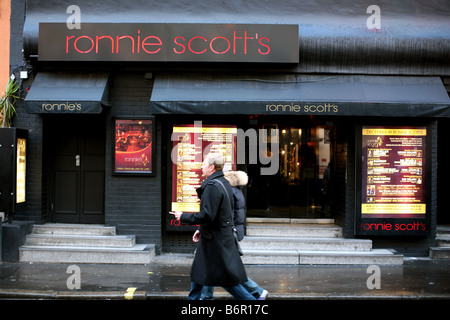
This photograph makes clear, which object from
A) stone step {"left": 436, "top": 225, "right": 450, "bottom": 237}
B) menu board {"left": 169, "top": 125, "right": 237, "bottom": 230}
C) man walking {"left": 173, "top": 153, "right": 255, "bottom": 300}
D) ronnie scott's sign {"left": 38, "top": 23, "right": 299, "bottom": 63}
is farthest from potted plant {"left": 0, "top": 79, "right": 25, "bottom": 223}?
stone step {"left": 436, "top": 225, "right": 450, "bottom": 237}

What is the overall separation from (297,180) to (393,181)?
218 centimetres

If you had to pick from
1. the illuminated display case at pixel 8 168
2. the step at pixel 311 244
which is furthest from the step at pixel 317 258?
the illuminated display case at pixel 8 168

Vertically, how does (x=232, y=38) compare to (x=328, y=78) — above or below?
above

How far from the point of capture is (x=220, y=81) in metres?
8.92

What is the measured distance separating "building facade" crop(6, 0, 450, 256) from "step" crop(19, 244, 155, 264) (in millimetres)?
695

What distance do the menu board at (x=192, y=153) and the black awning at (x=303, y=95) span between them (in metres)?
0.75

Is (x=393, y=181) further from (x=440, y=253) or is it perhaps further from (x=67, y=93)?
(x=67, y=93)

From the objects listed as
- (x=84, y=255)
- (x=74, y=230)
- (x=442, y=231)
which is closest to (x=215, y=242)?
(x=84, y=255)

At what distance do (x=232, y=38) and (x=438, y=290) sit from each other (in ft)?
19.5

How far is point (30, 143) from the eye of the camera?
9.02 m

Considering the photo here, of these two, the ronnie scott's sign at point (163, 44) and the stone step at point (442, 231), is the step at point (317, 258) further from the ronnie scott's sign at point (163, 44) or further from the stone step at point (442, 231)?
the ronnie scott's sign at point (163, 44)
